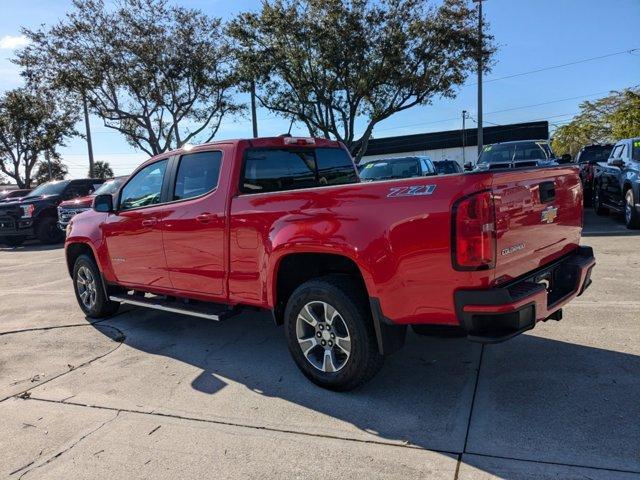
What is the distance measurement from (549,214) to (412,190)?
1.20m

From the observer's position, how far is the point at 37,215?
1559cm

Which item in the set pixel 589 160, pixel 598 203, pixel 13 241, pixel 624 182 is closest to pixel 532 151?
pixel 598 203

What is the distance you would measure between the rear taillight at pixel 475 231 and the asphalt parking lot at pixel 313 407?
1099 millimetres

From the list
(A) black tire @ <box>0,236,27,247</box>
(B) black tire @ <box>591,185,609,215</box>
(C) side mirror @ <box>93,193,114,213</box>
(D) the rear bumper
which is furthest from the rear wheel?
(A) black tire @ <box>0,236,27,247</box>

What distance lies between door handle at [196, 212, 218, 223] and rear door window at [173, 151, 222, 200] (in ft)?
0.80

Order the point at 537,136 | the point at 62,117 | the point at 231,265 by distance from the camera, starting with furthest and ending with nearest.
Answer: the point at 537,136 → the point at 62,117 → the point at 231,265

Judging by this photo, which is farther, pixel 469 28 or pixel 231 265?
pixel 469 28

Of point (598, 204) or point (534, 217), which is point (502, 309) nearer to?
point (534, 217)

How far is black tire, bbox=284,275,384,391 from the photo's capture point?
362 cm

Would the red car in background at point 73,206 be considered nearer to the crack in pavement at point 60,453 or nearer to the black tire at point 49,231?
the black tire at point 49,231

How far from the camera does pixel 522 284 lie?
11.0 ft

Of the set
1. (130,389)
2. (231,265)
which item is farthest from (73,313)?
(231,265)

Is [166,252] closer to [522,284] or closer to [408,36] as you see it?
[522,284]

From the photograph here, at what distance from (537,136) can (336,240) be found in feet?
181
